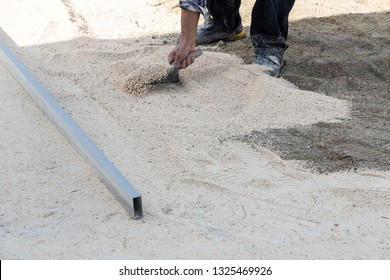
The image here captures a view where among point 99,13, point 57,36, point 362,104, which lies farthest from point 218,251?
point 99,13

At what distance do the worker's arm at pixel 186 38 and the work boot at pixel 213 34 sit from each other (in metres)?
0.85

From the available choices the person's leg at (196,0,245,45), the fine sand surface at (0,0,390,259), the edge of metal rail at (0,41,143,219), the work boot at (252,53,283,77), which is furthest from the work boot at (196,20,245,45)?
the edge of metal rail at (0,41,143,219)

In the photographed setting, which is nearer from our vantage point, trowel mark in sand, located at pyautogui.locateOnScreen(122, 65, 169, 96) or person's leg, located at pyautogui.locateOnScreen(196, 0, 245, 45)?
trowel mark in sand, located at pyautogui.locateOnScreen(122, 65, 169, 96)

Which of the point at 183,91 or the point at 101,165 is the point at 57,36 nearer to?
the point at 183,91

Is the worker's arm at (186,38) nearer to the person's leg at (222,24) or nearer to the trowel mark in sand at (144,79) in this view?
the trowel mark in sand at (144,79)

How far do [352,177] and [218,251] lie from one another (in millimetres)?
818

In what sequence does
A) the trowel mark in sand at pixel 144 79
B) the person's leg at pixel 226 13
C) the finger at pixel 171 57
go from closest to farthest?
1. the trowel mark in sand at pixel 144 79
2. the finger at pixel 171 57
3. the person's leg at pixel 226 13

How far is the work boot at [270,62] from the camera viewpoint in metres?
4.24

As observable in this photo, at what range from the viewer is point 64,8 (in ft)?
17.5

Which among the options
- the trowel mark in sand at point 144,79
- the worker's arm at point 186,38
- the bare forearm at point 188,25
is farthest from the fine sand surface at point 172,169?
the bare forearm at point 188,25

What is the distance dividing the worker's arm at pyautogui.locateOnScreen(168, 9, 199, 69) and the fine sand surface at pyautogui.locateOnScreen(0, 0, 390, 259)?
0.40 feet

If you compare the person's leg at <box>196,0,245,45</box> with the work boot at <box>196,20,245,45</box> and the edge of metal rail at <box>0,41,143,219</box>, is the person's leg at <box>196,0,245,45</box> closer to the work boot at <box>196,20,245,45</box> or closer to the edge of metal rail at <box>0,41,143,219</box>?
the work boot at <box>196,20,245,45</box>

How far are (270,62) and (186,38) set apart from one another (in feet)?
2.03

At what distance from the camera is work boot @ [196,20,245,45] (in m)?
4.86
